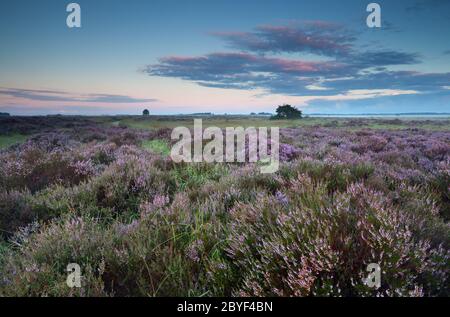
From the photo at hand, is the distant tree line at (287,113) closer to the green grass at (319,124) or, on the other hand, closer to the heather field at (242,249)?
the green grass at (319,124)

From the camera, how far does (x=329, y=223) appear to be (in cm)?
233

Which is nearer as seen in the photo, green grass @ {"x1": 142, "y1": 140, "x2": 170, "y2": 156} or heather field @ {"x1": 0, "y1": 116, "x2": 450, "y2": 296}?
heather field @ {"x1": 0, "y1": 116, "x2": 450, "y2": 296}

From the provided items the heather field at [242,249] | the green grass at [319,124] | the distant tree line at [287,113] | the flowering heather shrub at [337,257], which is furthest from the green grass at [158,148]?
the distant tree line at [287,113]

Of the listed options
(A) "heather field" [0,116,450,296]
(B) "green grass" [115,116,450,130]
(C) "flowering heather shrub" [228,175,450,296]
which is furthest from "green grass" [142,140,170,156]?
(B) "green grass" [115,116,450,130]

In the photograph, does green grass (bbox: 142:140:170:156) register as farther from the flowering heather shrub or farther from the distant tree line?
the distant tree line

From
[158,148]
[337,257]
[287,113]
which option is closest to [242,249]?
[337,257]

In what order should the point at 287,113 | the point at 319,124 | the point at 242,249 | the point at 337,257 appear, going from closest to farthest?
1. the point at 337,257
2. the point at 242,249
3. the point at 319,124
4. the point at 287,113

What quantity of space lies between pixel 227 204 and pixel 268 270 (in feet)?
6.13

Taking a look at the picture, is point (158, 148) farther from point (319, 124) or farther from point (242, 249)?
point (319, 124)

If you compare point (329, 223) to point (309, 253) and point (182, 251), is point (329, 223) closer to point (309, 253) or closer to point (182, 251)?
point (309, 253)
